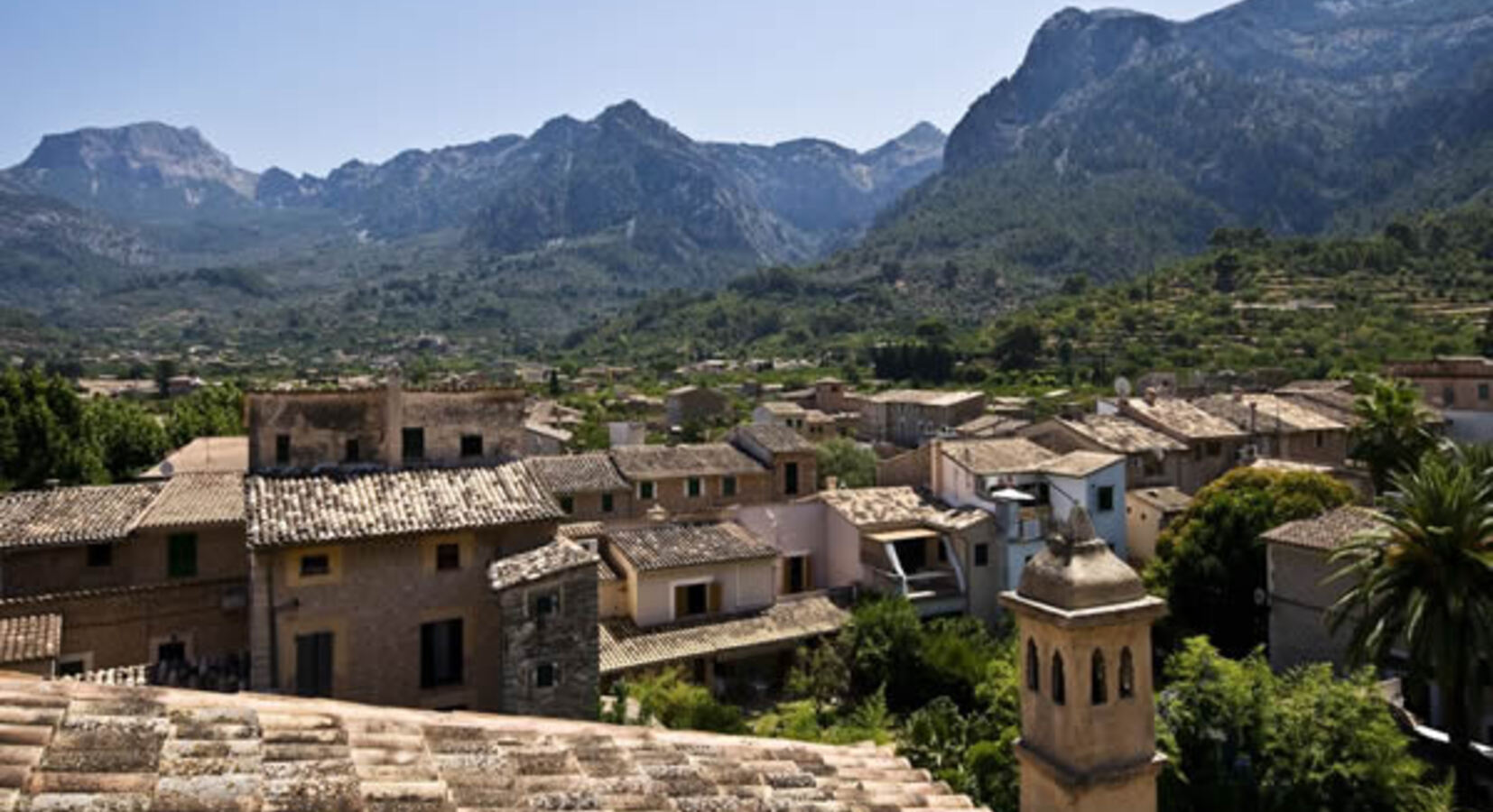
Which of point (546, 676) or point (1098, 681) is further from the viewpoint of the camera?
point (546, 676)

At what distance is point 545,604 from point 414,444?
6.99 metres

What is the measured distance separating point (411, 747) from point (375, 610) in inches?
614

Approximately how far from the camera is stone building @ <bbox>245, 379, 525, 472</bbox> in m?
22.0

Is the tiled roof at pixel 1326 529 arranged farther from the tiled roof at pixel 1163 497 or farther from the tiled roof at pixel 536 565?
the tiled roof at pixel 536 565

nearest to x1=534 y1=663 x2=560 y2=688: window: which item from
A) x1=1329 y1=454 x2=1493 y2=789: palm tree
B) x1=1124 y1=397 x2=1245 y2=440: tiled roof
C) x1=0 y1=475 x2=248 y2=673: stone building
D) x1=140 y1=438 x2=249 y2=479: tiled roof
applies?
x1=0 y1=475 x2=248 y2=673: stone building

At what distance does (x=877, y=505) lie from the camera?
35594 mm

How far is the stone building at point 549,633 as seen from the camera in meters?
18.8

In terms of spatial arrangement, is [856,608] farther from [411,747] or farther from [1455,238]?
[1455,238]

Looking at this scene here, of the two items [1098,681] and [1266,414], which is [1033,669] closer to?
[1098,681]

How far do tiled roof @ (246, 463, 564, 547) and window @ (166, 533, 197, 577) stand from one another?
5.05 metres

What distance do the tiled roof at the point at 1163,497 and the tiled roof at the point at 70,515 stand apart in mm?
34278

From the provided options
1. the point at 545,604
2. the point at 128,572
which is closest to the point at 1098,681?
the point at 545,604

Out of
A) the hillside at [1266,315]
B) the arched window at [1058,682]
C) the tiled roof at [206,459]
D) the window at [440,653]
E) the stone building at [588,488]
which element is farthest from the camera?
the hillside at [1266,315]

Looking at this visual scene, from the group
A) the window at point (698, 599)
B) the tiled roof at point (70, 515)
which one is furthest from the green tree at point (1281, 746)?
the tiled roof at point (70, 515)
